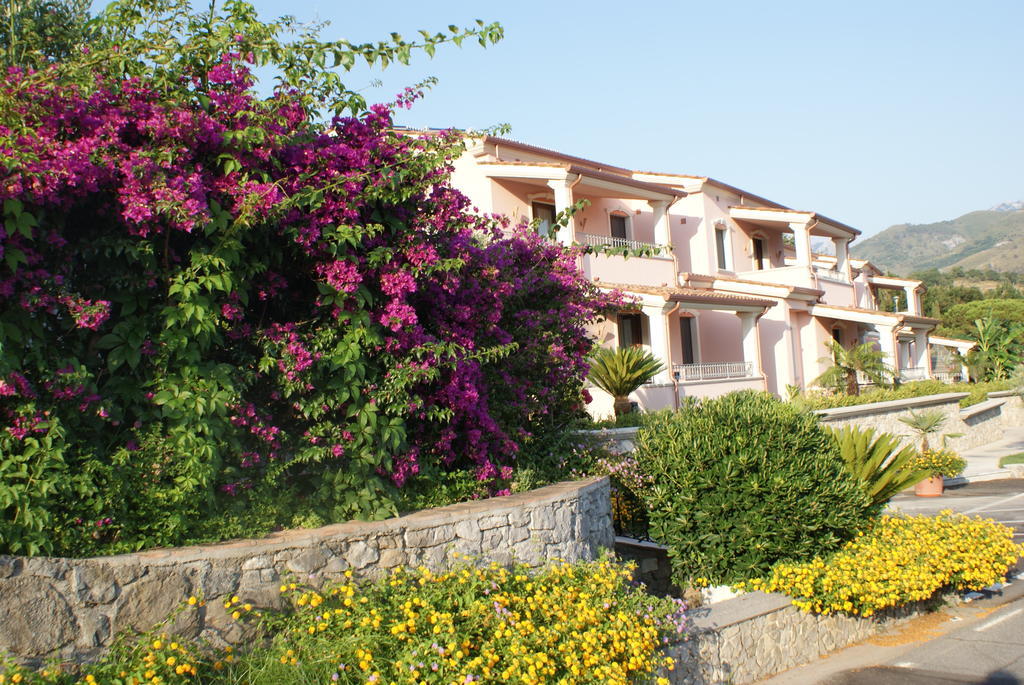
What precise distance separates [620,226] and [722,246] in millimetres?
7013

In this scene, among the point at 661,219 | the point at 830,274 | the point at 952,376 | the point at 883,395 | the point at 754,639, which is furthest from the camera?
the point at 952,376

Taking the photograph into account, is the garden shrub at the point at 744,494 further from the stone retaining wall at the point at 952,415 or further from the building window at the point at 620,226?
the building window at the point at 620,226

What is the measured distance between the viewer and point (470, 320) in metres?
7.65

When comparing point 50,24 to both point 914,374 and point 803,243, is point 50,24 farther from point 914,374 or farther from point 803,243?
point 914,374

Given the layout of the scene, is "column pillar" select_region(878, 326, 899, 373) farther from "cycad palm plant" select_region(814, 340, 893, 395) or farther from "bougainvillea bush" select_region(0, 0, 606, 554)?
"bougainvillea bush" select_region(0, 0, 606, 554)

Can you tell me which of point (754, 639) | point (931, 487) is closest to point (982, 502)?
point (931, 487)

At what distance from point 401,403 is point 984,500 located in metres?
15.1

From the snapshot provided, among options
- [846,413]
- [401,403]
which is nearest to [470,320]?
[401,403]

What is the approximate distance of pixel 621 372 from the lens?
16.9 meters

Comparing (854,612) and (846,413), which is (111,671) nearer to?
(854,612)

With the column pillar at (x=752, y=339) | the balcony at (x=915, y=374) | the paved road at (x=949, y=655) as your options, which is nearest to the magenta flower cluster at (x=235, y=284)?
the paved road at (x=949, y=655)

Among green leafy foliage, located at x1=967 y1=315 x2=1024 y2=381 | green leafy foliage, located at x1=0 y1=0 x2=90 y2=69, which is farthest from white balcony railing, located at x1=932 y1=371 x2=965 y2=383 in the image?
green leafy foliage, located at x1=0 y1=0 x2=90 y2=69

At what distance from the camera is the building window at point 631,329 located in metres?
23.9

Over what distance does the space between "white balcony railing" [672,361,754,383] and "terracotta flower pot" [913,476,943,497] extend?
6.16 meters
